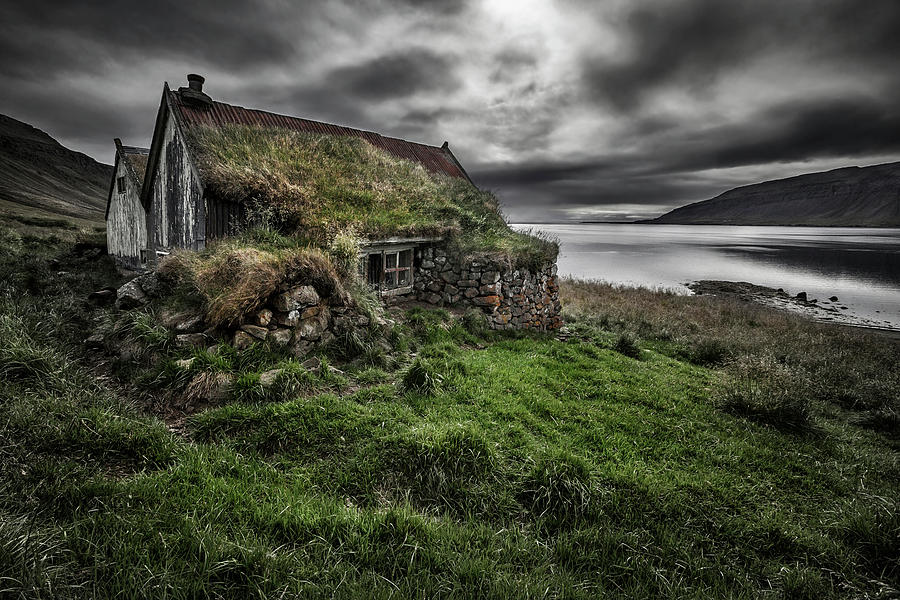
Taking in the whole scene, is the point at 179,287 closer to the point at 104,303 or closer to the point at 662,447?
the point at 104,303

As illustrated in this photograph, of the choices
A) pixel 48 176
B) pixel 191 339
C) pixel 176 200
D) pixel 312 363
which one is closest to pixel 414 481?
pixel 312 363

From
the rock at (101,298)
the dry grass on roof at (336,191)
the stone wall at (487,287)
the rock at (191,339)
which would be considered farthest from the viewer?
the stone wall at (487,287)

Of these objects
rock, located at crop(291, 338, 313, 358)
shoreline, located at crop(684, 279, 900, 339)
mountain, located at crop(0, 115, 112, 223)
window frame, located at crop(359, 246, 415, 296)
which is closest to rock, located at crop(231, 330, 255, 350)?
rock, located at crop(291, 338, 313, 358)

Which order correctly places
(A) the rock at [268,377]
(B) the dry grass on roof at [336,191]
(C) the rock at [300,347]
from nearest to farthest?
(A) the rock at [268,377], (C) the rock at [300,347], (B) the dry grass on roof at [336,191]

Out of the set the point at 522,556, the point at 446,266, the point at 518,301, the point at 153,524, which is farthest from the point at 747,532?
the point at 446,266

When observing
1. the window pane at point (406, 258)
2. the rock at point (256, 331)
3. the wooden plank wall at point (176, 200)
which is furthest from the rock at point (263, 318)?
the wooden plank wall at point (176, 200)

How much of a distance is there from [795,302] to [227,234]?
40.2 metres

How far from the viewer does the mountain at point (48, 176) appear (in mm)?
56312

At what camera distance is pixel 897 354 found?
1568cm

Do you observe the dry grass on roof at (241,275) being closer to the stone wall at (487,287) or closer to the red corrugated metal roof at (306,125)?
the stone wall at (487,287)

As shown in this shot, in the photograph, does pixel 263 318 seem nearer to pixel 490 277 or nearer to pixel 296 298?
pixel 296 298

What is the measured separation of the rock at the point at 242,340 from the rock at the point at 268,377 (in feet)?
2.87

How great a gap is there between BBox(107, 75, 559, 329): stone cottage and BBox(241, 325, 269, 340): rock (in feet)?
14.3

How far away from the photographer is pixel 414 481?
4.18 meters
